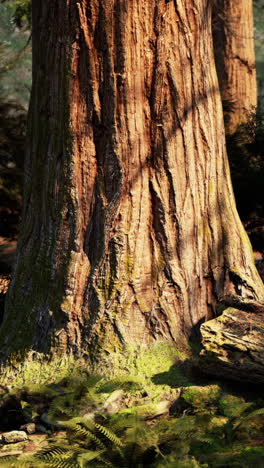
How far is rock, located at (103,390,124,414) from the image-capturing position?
4387mm

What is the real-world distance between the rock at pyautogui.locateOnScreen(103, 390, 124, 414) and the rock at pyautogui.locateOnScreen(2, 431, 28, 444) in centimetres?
65

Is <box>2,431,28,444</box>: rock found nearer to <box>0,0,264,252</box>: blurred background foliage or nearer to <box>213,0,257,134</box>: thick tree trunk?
<box>0,0,264,252</box>: blurred background foliage

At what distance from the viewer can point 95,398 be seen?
4359 millimetres

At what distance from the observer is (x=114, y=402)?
174 inches

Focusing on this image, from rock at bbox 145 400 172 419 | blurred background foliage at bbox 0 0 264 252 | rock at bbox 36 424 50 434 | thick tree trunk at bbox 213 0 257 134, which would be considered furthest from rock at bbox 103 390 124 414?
thick tree trunk at bbox 213 0 257 134

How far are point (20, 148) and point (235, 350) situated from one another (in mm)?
9420

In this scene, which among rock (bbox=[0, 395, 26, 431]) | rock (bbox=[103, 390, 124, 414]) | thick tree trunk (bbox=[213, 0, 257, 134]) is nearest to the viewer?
rock (bbox=[103, 390, 124, 414])

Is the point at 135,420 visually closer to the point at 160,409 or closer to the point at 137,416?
the point at 137,416

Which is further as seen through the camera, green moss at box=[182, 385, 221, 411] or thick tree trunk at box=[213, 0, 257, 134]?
thick tree trunk at box=[213, 0, 257, 134]

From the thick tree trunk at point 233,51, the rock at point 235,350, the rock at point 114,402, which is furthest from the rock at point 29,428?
the thick tree trunk at point 233,51

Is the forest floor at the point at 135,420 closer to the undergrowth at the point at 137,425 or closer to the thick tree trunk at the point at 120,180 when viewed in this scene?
the undergrowth at the point at 137,425

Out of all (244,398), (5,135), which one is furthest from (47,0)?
(5,135)

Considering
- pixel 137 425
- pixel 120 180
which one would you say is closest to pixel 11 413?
pixel 137 425

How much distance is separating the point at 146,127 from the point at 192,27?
3.26 feet
